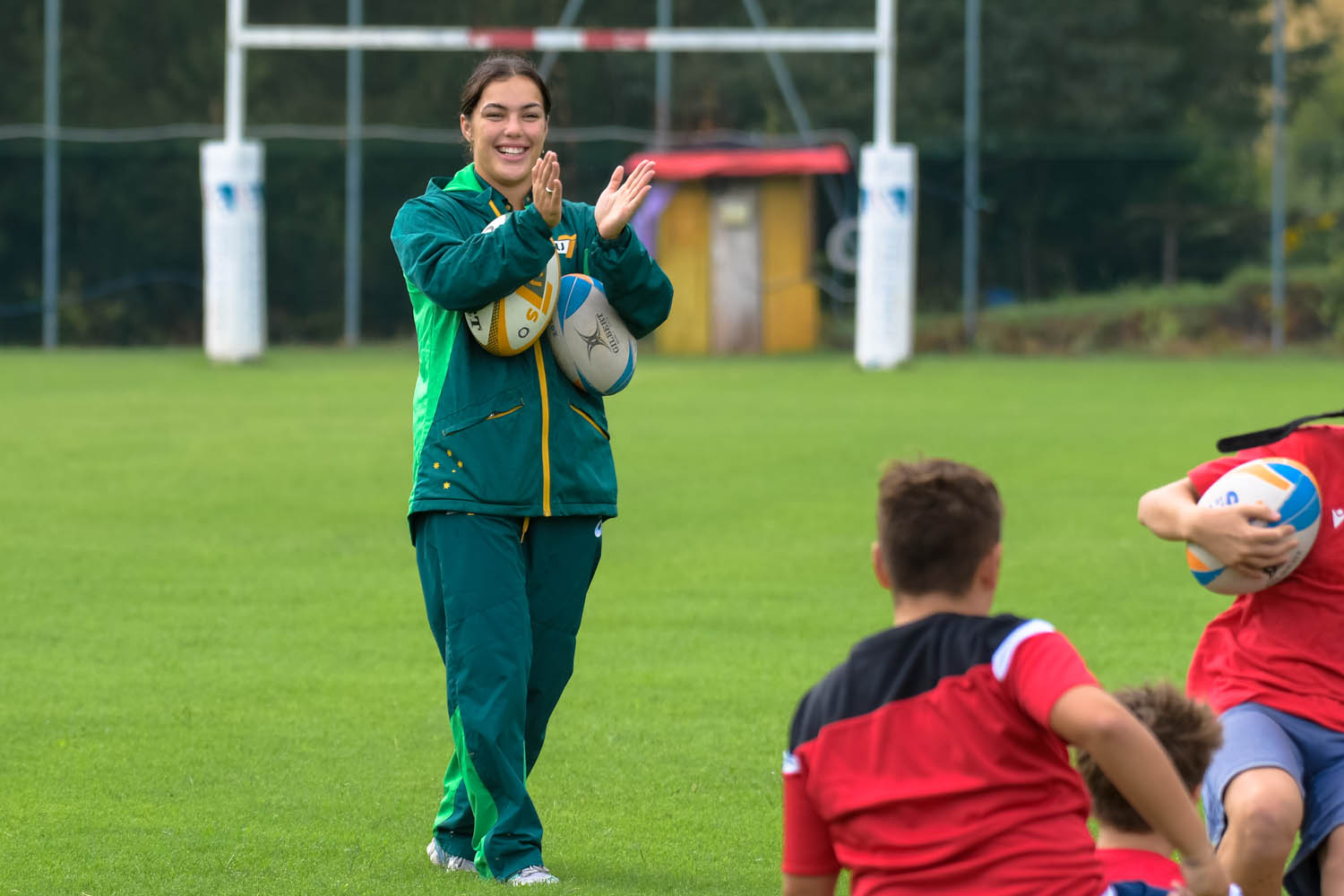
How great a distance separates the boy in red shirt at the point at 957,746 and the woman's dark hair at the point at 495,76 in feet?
7.29

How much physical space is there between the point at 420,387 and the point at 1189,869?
251 centimetres

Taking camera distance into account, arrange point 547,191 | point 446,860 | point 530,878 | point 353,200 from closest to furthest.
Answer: point 547,191 → point 530,878 → point 446,860 → point 353,200

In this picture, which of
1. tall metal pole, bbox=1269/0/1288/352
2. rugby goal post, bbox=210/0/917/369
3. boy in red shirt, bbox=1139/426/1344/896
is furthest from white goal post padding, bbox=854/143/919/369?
boy in red shirt, bbox=1139/426/1344/896

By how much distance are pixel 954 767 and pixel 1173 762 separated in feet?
1.87

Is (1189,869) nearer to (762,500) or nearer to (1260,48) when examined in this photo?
(762,500)

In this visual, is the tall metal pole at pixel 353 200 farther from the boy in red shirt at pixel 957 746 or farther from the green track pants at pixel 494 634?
the boy in red shirt at pixel 957 746

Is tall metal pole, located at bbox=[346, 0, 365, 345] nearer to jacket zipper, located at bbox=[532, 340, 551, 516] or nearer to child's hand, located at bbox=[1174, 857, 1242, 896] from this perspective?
jacket zipper, located at bbox=[532, 340, 551, 516]

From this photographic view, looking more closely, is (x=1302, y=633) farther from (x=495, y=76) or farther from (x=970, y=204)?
(x=970, y=204)

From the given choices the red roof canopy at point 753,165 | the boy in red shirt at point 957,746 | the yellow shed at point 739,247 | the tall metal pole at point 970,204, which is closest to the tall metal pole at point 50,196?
the yellow shed at point 739,247

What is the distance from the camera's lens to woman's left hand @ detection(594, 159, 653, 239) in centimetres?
502

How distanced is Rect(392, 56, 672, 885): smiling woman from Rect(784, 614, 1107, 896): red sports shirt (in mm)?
1794

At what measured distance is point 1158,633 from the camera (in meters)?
8.23

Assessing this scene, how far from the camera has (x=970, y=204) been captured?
2759 centimetres

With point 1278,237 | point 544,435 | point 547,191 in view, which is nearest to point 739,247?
point 1278,237
